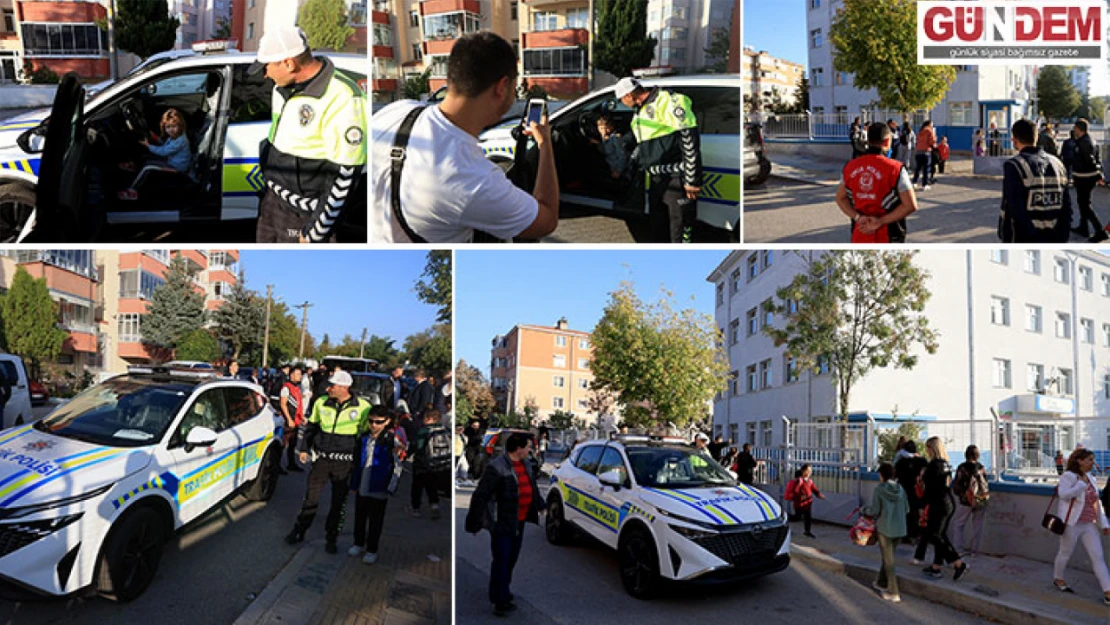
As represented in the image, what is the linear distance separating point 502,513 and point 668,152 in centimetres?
271

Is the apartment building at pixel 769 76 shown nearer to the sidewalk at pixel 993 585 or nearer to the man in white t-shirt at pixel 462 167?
the man in white t-shirt at pixel 462 167

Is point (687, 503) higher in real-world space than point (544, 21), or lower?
lower

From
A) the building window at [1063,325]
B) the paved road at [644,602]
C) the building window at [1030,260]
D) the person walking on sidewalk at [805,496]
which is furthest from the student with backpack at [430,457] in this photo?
the building window at [1063,325]

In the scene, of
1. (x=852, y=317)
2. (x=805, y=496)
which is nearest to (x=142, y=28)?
(x=805, y=496)

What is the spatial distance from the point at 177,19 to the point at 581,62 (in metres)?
2.58

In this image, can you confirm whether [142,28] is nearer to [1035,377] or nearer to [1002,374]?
[1002,374]

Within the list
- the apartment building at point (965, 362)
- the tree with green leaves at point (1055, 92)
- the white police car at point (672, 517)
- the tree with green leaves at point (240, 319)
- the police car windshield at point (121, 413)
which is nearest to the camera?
the police car windshield at point (121, 413)

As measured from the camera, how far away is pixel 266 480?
16.0 feet

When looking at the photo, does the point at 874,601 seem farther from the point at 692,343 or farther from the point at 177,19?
the point at 177,19

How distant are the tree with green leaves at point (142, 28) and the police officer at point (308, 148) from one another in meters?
0.63

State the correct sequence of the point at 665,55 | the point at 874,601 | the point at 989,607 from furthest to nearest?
the point at 874,601 < the point at 989,607 < the point at 665,55

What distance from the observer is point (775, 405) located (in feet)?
52.9

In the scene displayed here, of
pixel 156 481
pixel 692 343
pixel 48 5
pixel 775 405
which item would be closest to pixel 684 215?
pixel 156 481

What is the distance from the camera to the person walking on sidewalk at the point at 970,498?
787cm
